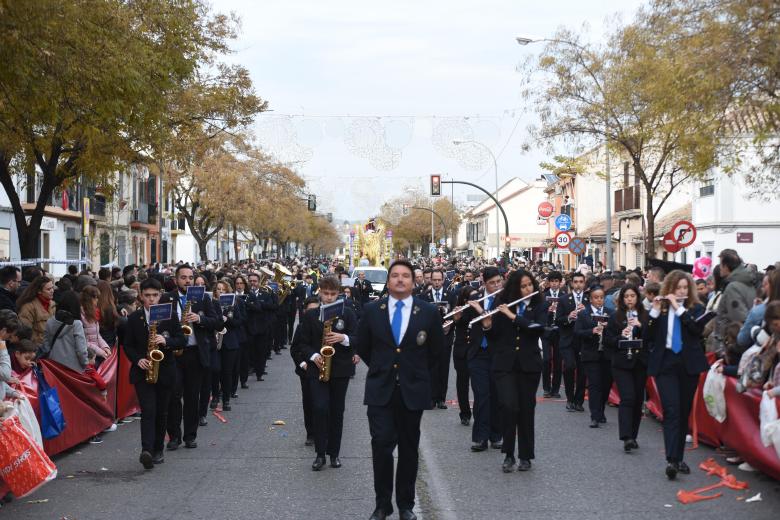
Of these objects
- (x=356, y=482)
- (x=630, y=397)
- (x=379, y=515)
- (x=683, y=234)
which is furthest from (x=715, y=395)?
(x=683, y=234)

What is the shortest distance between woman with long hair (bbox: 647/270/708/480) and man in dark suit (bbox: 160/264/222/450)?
4346 mm

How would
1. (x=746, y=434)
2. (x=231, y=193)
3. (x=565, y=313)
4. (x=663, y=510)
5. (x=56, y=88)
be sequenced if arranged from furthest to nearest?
(x=231, y=193), (x=565, y=313), (x=56, y=88), (x=746, y=434), (x=663, y=510)

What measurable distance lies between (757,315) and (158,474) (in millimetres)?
5482

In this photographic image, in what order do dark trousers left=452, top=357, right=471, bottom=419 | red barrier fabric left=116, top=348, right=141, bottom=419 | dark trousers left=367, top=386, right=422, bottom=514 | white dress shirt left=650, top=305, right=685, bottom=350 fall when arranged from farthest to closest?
red barrier fabric left=116, top=348, right=141, bottom=419 < dark trousers left=452, top=357, right=471, bottom=419 < white dress shirt left=650, top=305, right=685, bottom=350 < dark trousers left=367, top=386, right=422, bottom=514

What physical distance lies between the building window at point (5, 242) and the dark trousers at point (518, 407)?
27949mm

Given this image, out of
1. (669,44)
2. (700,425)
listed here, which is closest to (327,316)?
(700,425)

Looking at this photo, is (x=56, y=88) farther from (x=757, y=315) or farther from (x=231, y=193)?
(x=231, y=193)

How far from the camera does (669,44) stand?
18.3 metres

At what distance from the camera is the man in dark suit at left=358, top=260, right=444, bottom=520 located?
7.57 meters

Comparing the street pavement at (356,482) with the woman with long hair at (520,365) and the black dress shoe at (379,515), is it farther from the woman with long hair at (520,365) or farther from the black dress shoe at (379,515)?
the black dress shoe at (379,515)

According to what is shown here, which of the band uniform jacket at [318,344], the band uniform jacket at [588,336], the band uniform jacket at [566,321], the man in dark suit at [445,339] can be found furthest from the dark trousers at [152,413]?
the band uniform jacket at [566,321]

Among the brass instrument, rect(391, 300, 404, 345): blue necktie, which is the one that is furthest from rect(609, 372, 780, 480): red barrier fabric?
the brass instrument

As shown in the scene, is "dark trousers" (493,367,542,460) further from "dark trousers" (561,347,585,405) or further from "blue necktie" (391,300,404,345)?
"dark trousers" (561,347,585,405)

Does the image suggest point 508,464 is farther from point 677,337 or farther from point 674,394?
point 677,337
